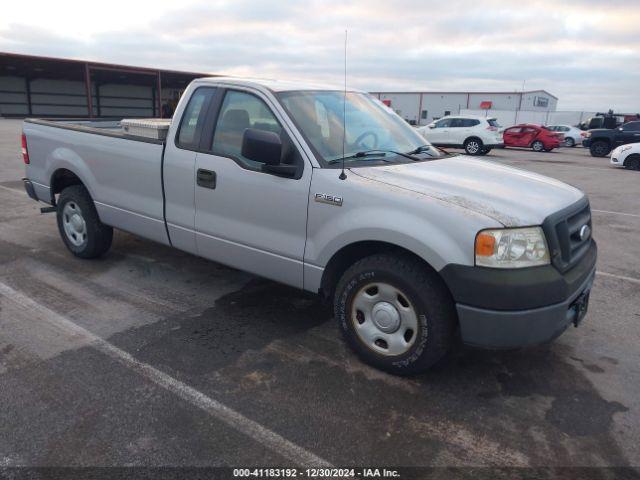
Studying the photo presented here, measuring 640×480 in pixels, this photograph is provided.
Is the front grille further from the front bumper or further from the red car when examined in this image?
the red car

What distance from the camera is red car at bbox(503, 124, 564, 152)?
2583 cm

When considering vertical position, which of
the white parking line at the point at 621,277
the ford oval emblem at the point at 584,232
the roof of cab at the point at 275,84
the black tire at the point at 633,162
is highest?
the roof of cab at the point at 275,84

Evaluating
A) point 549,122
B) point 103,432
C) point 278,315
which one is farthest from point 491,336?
point 549,122

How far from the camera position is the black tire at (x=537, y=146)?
85.6 feet

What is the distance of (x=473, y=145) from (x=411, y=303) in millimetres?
20610

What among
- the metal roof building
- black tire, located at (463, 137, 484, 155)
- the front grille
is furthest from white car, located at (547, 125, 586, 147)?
the front grille

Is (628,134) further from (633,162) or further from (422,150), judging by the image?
(422,150)

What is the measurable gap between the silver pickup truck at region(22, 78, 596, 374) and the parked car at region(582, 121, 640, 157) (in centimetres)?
2235

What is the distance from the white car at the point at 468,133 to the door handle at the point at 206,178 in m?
18.5

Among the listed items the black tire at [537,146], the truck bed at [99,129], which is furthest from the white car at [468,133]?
the truck bed at [99,129]

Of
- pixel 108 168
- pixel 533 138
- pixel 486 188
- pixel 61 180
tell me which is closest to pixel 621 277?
pixel 486 188

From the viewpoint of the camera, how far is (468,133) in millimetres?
22016

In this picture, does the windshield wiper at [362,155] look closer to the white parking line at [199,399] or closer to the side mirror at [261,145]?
the side mirror at [261,145]

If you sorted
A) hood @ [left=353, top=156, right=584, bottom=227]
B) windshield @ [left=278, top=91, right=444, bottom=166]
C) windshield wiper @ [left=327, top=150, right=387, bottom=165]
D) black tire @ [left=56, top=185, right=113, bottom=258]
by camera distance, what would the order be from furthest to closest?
1. black tire @ [left=56, top=185, right=113, bottom=258]
2. windshield @ [left=278, top=91, right=444, bottom=166]
3. windshield wiper @ [left=327, top=150, right=387, bottom=165]
4. hood @ [left=353, top=156, right=584, bottom=227]
